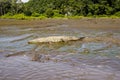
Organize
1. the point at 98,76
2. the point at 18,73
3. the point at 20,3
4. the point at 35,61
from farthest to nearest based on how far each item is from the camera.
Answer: the point at 20,3 → the point at 35,61 → the point at 18,73 → the point at 98,76

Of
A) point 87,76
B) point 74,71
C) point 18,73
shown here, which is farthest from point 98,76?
point 18,73

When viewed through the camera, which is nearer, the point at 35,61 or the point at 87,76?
the point at 87,76

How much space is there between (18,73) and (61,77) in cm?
138

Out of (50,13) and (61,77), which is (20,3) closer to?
(50,13)

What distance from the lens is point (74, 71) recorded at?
680 centimetres

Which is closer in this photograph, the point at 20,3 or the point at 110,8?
the point at 110,8

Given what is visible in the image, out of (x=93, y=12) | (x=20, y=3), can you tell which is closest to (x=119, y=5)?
(x=93, y=12)

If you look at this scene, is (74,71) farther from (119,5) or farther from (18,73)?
(119,5)

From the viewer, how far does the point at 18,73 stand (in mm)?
6738

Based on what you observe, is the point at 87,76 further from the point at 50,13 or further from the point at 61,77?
the point at 50,13

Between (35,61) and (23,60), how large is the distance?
0.56m

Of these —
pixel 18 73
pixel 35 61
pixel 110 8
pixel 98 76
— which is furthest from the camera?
pixel 110 8

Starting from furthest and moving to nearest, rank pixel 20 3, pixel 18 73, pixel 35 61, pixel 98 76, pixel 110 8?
pixel 20 3
pixel 110 8
pixel 35 61
pixel 18 73
pixel 98 76

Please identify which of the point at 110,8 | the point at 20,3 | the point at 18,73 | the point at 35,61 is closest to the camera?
the point at 18,73
